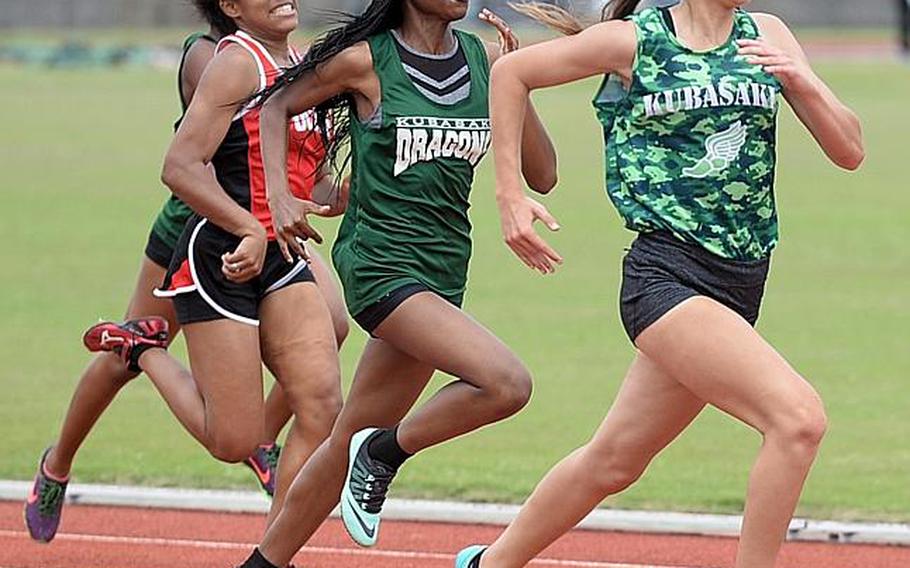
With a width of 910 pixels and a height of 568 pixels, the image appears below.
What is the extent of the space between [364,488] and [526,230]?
3.91 ft

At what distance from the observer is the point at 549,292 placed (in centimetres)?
1680

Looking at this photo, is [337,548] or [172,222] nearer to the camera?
[172,222]

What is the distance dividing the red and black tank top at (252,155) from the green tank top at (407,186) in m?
0.67

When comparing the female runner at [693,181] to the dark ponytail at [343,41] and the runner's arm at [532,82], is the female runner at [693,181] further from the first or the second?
the dark ponytail at [343,41]

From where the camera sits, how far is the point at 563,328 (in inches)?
582

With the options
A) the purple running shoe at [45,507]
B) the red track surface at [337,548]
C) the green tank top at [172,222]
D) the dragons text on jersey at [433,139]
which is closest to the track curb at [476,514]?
the red track surface at [337,548]

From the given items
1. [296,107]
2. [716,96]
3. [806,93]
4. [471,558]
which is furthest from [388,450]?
[806,93]

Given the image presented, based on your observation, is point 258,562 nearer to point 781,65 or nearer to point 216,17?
point 216,17

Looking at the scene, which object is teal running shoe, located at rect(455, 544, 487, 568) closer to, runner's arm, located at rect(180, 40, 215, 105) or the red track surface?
the red track surface

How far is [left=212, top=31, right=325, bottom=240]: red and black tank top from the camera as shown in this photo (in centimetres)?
722

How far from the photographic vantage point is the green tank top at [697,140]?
232 inches

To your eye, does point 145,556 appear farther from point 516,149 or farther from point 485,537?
point 516,149

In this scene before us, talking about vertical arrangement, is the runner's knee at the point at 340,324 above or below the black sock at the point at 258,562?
above

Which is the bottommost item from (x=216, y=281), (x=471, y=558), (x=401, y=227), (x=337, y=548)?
(x=337, y=548)
